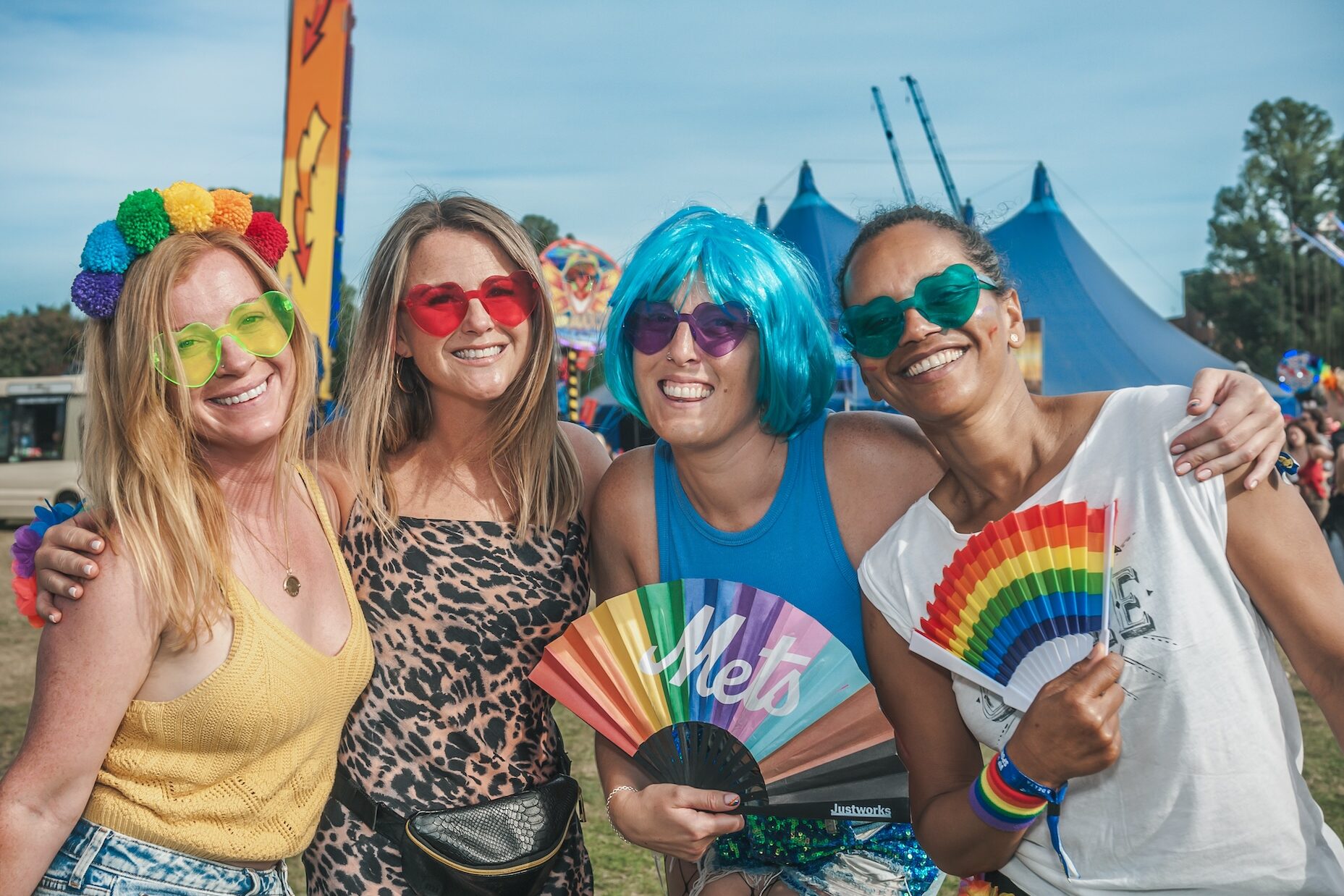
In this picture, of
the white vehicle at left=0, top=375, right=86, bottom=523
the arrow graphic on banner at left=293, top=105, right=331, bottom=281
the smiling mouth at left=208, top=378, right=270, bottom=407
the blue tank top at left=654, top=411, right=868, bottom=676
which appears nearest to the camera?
the smiling mouth at left=208, top=378, right=270, bottom=407

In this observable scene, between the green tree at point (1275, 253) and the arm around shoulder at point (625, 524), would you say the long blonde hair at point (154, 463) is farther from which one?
the green tree at point (1275, 253)

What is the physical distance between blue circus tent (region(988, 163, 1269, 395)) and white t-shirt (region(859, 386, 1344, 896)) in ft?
42.3

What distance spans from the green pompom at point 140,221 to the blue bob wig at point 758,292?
1010 mm

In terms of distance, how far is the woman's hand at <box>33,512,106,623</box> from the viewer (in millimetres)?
1840

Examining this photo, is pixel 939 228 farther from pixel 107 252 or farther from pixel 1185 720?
pixel 107 252

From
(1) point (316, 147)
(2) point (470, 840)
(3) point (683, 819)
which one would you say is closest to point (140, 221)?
(2) point (470, 840)

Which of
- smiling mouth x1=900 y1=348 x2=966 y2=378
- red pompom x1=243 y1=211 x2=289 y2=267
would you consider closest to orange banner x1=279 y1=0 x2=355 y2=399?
red pompom x1=243 y1=211 x2=289 y2=267

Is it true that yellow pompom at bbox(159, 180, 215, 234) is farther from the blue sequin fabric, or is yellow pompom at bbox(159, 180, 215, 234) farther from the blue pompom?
the blue sequin fabric

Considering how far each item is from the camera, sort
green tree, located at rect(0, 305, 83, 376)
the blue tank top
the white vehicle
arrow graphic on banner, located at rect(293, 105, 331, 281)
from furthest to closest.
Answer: green tree, located at rect(0, 305, 83, 376) < the white vehicle < arrow graphic on banner, located at rect(293, 105, 331, 281) < the blue tank top

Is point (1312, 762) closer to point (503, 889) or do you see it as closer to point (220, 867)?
point (503, 889)

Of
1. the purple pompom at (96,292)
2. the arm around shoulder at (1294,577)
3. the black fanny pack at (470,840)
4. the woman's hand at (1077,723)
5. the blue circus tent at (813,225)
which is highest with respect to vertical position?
the blue circus tent at (813,225)

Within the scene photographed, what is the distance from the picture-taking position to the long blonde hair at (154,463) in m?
1.91

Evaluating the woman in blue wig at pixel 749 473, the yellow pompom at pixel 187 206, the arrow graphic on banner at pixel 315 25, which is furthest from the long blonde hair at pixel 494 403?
the arrow graphic on banner at pixel 315 25

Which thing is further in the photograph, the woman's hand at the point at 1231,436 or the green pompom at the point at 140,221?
the green pompom at the point at 140,221
